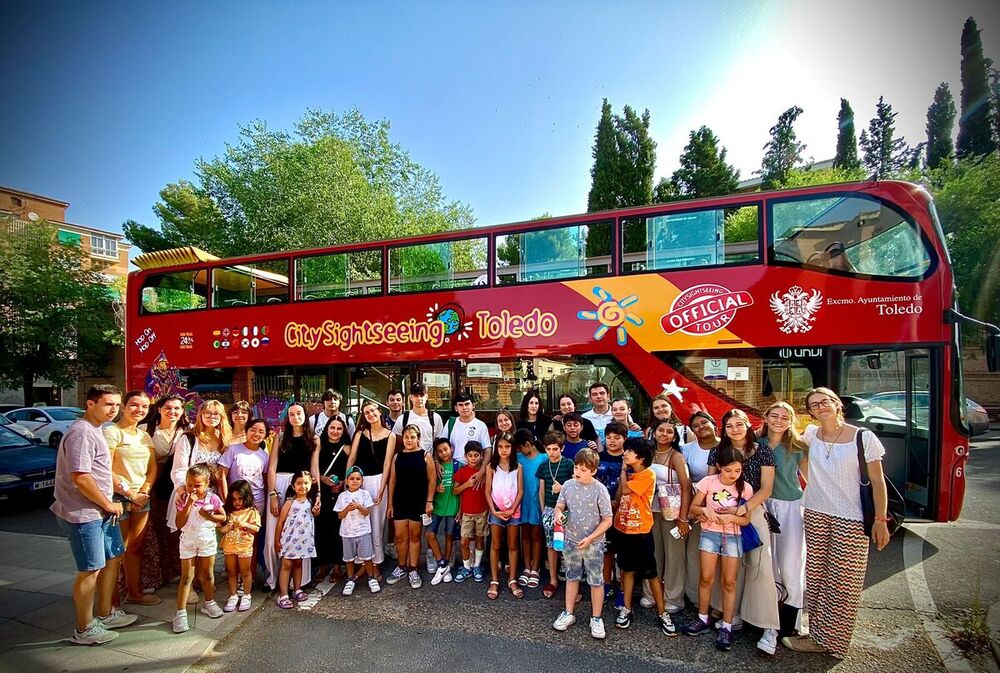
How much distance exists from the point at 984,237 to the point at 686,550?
62.4ft

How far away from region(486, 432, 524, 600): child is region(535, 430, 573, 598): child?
238 millimetres

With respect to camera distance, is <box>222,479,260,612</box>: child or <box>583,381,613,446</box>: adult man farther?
<box>583,381,613,446</box>: adult man

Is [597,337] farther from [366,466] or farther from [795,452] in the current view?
[366,466]

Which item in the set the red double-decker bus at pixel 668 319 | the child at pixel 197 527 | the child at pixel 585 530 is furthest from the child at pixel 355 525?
the red double-decker bus at pixel 668 319

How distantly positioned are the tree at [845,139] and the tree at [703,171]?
10.8 m

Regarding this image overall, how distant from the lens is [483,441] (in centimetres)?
505

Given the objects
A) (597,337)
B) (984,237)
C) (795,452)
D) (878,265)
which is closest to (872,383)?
(878,265)

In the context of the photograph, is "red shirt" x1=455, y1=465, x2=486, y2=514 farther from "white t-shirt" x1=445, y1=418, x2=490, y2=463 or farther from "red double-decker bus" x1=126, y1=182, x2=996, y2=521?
"red double-decker bus" x1=126, y1=182, x2=996, y2=521

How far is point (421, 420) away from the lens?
522 cm

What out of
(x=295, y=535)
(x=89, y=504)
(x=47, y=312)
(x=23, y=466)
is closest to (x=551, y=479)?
(x=295, y=535)

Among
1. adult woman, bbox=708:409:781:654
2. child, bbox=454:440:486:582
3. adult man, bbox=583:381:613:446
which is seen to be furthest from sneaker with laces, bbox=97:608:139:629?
adult woman, bbox=708:409:781:654

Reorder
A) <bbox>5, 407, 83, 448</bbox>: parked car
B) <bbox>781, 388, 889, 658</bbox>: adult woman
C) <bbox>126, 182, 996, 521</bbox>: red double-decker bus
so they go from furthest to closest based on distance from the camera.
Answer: <bbox>5, 407, 83, 448</bbox>: parked car < <bbox>126, 182, 996, 521</bbox>: red double-decker bus < <bbox>781, 388, 889, 658</bbox>: adult woman

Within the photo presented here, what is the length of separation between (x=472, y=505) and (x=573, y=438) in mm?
1213

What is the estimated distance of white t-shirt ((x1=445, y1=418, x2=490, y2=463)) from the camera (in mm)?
5094
